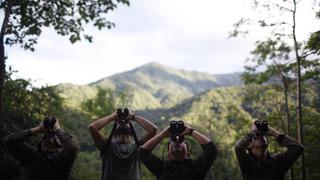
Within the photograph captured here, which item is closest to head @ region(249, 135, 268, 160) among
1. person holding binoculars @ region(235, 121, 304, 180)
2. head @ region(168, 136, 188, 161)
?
person holding binoculars @ region(235, 121, 304, 180)

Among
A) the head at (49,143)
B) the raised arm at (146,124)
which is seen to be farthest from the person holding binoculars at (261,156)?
the head at (49,143)

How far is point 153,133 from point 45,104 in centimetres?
1666

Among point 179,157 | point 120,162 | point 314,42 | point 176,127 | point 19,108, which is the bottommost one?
point 120,162

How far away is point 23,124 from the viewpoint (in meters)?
17.4

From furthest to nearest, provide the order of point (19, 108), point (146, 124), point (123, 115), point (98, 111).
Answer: point (98, 111) < point (19, 108) < point (146, 124) < point (123, 115)

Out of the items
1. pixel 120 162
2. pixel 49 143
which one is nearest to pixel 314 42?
pixel 120 162

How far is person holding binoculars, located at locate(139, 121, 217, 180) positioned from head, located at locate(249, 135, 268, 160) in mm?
464

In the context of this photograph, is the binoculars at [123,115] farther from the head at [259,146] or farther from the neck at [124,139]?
the head at [259,146]

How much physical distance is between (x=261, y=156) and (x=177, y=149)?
0.99 meters

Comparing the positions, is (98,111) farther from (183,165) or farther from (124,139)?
(183,165)

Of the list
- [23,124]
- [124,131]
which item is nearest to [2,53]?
[124,131]

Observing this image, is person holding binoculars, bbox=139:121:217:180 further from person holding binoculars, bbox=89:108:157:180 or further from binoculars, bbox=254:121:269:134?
person holding binoculars, bbox=89:108:157:180

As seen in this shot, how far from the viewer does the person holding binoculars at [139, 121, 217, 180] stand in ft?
15.5

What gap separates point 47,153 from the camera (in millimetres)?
4840
